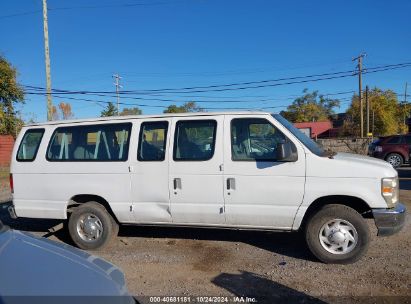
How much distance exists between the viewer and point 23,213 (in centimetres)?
639

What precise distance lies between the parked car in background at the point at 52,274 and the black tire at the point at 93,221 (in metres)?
3.02

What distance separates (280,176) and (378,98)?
65637 millimetres

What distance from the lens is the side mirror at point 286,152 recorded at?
5.18 m

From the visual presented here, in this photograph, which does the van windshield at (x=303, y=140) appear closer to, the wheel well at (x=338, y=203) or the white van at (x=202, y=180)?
the white van at (x=202, y=180)

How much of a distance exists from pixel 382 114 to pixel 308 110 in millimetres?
23305

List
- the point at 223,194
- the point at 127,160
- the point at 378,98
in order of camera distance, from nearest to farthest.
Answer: the point at 223,194 → the point at 127,160 → the point at 378,98

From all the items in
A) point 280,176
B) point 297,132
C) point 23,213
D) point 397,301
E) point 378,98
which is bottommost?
point 397,301

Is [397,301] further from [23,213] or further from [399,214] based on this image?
[23,213]

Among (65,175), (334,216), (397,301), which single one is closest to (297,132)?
(334,216)

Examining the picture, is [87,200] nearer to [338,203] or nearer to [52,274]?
[338,203]

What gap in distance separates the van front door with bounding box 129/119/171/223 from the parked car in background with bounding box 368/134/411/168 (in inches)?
606

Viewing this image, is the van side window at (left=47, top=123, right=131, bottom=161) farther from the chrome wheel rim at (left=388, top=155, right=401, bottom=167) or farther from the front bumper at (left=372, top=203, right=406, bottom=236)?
the chrome wheel rim at (left=388, top=155, right=401, bottom=167)

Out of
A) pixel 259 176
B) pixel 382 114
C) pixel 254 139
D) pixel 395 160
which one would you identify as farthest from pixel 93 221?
pixel 382 114

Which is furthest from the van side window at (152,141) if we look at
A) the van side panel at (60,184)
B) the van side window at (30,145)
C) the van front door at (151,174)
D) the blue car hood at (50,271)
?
the blue car hood at (50,271)
